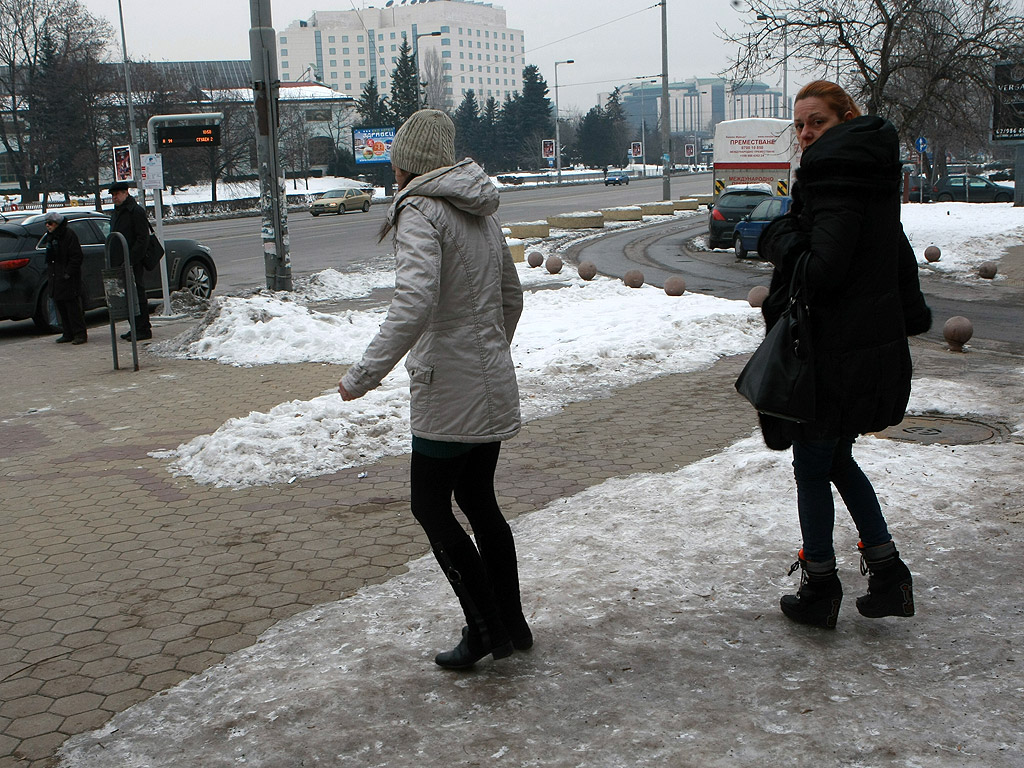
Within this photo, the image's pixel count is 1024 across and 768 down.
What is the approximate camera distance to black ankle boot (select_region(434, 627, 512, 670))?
11.2 feet

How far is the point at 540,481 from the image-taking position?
587 centimetres

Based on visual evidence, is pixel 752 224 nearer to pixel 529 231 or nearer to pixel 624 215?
pixel 529 231

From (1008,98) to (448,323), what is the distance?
2525 cm

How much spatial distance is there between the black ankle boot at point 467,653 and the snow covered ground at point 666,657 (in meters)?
0.05

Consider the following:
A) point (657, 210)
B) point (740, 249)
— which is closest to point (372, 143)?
point (657, 210)

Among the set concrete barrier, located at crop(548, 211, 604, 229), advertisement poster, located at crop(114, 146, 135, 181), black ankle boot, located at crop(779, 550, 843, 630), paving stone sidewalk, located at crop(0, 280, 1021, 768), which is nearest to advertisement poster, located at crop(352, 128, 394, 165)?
concrete barrier, located at crop(548, 211, 604, 229)

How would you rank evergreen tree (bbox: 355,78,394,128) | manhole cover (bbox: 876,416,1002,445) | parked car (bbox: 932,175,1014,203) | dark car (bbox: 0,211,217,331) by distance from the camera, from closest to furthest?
manhole cover (bbox: 876,416,1002,445)
dark car (bbox: 0,211,217,331)
parked car (bbox: 932,175,1014,203)
evergreen tree (bbox: 355,78,394,128)

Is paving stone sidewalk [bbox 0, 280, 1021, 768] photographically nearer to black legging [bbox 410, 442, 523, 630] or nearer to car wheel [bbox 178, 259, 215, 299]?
black legging [bbox 410, 442, 523, 630]

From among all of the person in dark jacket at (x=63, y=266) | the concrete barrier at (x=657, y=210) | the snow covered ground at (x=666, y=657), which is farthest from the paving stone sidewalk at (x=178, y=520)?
the concrete barrier at (x=657, y=210)

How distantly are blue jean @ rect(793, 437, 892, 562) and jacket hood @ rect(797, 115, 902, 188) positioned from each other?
0.89 m

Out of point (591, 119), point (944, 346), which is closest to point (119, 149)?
point (944, 346)

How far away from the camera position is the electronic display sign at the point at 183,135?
49.8 ft

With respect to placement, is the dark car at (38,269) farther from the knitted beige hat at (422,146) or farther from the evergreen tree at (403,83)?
the evergreen tree at (403,83)

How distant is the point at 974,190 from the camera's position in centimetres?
4247
